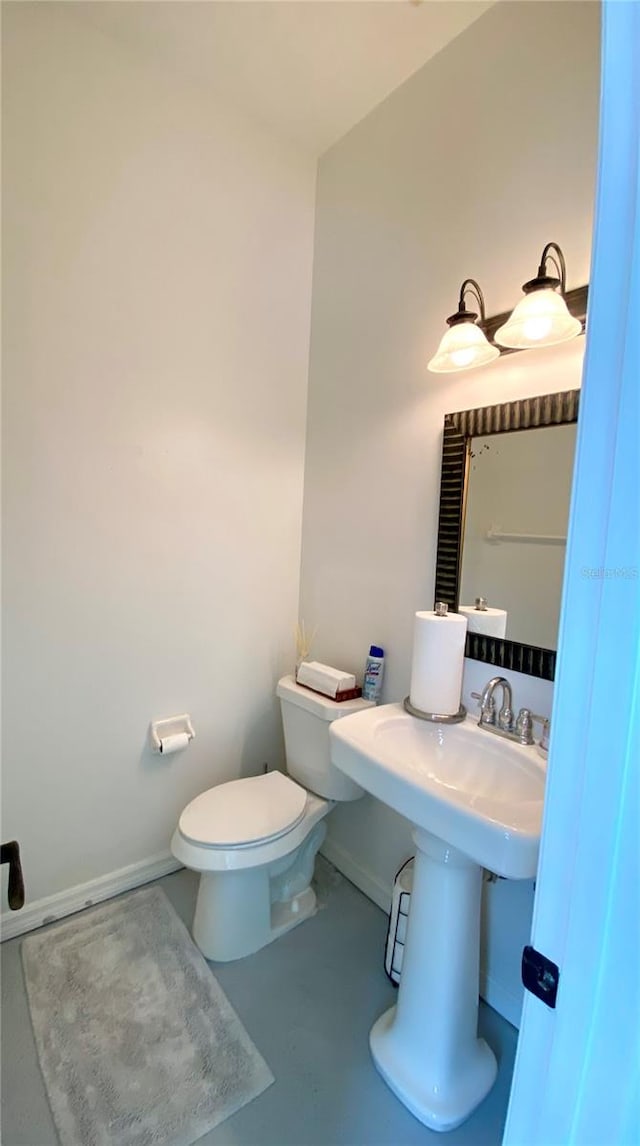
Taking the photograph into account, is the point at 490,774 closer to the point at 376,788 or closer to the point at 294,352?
the point at 376,788

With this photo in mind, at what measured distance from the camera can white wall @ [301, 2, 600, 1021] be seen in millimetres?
1235

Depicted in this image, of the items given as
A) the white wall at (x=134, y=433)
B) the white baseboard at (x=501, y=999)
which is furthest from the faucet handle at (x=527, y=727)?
the white wall at (x=134, y=433)

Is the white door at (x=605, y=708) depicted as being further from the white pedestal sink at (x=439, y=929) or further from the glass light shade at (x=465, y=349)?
the glass light shade at (x=465, y=349)

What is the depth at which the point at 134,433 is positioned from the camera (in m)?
1.69

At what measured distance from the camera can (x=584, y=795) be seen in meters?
0.45

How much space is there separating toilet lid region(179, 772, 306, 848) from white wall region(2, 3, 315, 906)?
1.01ft

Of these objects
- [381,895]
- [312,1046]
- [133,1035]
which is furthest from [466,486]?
[133,1035]

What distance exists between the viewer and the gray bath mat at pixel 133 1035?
114cm

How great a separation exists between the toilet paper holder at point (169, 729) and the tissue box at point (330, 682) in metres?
0.47

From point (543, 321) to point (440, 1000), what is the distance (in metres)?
1.63

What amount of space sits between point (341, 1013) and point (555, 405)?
1771mm

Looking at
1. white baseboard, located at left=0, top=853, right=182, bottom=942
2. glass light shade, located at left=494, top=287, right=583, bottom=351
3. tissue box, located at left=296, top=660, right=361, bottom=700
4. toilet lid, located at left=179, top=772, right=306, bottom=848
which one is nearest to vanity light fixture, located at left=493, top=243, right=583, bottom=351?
glass light shade, located at left=494, top=287, right=583, bottom=351

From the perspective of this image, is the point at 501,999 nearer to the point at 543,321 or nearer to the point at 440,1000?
the point at 440,1000

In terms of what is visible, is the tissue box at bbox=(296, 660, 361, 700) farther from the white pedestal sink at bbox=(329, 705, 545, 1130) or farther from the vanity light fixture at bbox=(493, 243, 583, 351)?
the vanity light fixture at bbox=(493, 243, 583, 351)
